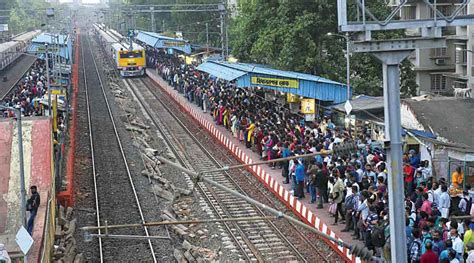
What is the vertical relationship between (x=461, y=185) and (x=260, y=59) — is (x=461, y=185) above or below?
below

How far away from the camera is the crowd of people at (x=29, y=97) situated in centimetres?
3158

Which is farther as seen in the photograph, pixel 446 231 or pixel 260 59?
pixel 260 59

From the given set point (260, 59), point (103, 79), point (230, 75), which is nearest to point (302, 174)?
point (230, 75)

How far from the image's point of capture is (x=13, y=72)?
5438 centimetres

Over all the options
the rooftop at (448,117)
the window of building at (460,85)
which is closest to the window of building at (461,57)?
the window of building at (460,85)

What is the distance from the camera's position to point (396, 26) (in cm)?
947

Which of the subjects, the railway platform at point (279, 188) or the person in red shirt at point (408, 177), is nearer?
the railway platform at point (279, 188)

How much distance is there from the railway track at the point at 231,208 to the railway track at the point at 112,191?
7.21 ft

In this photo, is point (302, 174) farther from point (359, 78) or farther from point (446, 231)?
point (359, 78)

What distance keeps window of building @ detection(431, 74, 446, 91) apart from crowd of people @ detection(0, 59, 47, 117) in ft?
69.2

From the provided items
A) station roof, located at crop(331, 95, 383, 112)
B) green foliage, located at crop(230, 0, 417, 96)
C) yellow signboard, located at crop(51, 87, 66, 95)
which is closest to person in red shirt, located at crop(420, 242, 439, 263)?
station roof, located at crop(331, 95, 383, 112)

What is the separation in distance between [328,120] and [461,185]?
31.3 ft

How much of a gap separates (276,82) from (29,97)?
1387 centimetres

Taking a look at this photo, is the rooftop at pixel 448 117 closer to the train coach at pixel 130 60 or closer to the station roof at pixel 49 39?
the station roof at pixel 49 39
